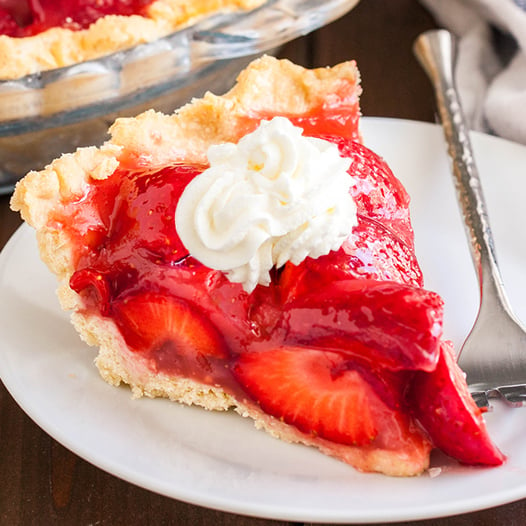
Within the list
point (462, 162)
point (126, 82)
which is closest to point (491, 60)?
point (462, 162)

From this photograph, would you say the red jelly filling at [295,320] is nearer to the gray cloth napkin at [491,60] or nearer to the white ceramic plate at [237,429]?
the white ceramic plate at [237,429]

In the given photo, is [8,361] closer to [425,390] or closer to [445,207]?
[425,390]

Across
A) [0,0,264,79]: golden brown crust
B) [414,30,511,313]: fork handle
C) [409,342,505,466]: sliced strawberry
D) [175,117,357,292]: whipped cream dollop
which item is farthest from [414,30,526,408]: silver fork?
[0,0,264,79]: golden brown crust

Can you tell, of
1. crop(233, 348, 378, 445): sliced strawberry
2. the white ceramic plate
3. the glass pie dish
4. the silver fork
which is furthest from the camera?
the glass pie dish

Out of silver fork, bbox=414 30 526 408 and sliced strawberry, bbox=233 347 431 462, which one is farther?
silver fork, bbox=414 30 526 408

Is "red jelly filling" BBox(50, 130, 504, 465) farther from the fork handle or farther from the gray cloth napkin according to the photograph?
the gray cloth napkin

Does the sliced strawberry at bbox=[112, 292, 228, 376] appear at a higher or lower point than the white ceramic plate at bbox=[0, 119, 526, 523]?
higher
